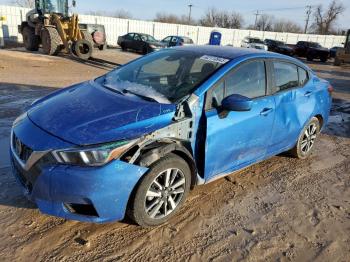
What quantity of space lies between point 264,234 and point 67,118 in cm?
212

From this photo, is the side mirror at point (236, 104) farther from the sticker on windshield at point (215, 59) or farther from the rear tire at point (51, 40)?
the rear tire at point (51, 40)

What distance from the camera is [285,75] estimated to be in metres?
4.56

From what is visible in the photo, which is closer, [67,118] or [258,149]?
[67,118]

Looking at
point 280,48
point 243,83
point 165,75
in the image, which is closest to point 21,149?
point 165,75

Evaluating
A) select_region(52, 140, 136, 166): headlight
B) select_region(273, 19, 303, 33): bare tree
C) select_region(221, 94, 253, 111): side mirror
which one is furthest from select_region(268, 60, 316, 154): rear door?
select_region(273, 19, 303, 33): bare tree

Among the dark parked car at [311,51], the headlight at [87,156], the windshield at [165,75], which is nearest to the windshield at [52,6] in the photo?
the windshield at [165,75]

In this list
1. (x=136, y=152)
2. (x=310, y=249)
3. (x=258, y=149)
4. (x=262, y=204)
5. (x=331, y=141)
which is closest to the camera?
(x=136, y=152)

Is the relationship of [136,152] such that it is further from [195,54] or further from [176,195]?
[195,54]

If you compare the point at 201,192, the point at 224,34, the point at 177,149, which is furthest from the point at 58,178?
the point at 224,34

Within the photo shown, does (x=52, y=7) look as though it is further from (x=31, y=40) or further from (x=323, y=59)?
(x=323, y=59)

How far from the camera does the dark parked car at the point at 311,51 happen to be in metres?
31.6

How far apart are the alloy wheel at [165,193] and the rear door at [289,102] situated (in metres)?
1.59

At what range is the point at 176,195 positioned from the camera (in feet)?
11.2

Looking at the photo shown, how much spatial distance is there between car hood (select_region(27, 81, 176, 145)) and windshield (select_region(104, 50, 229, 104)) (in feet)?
0.74
